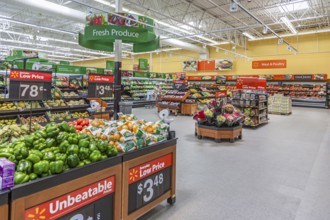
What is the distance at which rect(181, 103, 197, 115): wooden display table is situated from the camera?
490 inches

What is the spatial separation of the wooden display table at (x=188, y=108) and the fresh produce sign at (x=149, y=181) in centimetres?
952

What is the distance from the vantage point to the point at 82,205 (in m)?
2.02

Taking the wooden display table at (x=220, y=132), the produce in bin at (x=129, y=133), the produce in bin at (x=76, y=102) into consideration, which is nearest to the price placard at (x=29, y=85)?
the produce in bin at (x=129, y=133)

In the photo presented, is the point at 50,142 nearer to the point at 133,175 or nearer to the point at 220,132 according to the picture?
the point at 133,175

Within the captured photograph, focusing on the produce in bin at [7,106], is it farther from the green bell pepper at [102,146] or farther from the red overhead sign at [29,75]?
the green bell pepper at [102,146]

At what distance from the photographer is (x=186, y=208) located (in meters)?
2.97

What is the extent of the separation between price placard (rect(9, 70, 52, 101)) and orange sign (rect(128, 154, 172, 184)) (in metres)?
2.79

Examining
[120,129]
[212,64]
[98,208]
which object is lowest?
[98,208]

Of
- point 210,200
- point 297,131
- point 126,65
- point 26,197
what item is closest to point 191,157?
point 210,200

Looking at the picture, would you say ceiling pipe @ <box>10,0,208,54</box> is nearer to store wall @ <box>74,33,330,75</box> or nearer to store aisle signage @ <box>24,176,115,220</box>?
store aisle signage @ <box>24,176,115,220</box>

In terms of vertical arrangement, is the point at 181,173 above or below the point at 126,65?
below

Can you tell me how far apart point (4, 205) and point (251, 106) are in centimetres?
888

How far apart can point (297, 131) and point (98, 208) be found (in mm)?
8131

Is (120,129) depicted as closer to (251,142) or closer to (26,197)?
(26,197)
